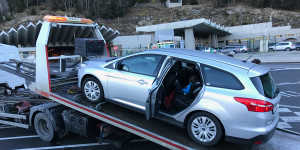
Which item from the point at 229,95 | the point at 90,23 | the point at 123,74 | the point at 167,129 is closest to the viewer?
the point at 229,95

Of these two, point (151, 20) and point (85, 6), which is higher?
point (85, 6)

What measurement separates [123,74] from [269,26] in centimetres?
5532

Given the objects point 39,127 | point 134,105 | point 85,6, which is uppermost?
point 85,6

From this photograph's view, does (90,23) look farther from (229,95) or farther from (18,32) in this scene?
(18,32)

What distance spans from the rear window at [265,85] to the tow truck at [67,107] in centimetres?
134

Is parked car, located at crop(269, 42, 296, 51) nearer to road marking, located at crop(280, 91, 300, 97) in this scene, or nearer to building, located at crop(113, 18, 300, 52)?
building, located at crop(113, 18, 300, 52)

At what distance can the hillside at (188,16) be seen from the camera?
64.9 meters

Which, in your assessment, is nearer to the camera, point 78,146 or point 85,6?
point 78,146

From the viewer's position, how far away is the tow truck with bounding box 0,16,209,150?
4328 mm

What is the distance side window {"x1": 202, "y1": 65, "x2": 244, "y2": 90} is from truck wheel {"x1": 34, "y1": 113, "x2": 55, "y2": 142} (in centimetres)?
379

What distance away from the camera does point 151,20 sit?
7406 centimetres

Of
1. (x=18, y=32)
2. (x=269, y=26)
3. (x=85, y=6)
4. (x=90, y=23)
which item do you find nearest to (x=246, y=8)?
(x=269, y=26)

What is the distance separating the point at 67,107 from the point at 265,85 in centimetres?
428

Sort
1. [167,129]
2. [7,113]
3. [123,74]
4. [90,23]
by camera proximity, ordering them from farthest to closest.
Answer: [90,23]
[7,113]
[123,74]
[167,129]
